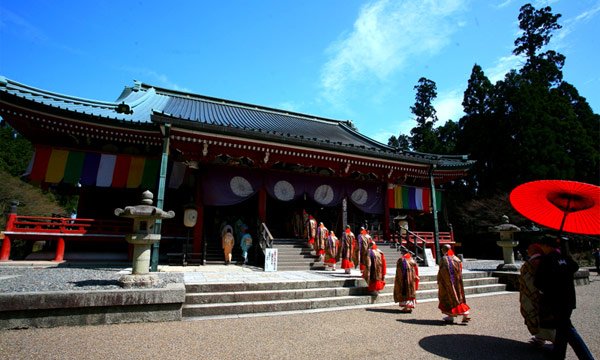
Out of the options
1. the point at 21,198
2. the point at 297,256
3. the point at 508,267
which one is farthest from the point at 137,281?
the point at 21,198

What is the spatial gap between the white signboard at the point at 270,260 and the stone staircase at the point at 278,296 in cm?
248

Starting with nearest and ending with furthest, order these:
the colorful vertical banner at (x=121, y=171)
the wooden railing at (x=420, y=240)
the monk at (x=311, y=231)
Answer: the colorful vertical banner at (x=121, y=171), the monk at (x=311, y=231), the wooden railing at (x=420, y=240)

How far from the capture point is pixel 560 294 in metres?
3.56

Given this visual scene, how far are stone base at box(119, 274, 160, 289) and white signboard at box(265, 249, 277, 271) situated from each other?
4146 mm

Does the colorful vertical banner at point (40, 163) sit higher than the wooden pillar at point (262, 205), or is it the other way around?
the colorful vertical banner at point (40, 163)

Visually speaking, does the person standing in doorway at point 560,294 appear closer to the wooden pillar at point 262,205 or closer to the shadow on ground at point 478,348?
the shadow on ground at point 478,348

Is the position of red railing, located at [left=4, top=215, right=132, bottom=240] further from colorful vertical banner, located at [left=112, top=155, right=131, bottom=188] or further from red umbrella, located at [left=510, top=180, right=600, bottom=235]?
red umbrella, located at [left=510, top=180, right=600, bottom=235]

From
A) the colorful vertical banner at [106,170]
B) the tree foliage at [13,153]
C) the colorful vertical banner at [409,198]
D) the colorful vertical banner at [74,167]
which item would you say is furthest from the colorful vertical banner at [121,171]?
the tree foliage at [13,153]

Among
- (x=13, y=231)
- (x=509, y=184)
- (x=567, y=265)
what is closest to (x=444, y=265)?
(x=567, y=265)

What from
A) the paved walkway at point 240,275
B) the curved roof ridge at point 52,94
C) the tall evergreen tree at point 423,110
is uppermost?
the tall evergreen tree at point 423,110

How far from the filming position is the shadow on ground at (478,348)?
3967mm

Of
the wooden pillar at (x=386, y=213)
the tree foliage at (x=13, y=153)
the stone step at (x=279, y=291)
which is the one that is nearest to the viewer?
the stone step at (x=279, y=291)

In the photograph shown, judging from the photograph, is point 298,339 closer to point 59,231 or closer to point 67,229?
point 59,231

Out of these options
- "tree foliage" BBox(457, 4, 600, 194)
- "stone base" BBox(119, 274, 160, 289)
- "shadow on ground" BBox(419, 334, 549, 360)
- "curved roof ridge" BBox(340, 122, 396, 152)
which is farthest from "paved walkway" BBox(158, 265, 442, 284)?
"tree foliage" BBox(457, 4, 600, 194)
